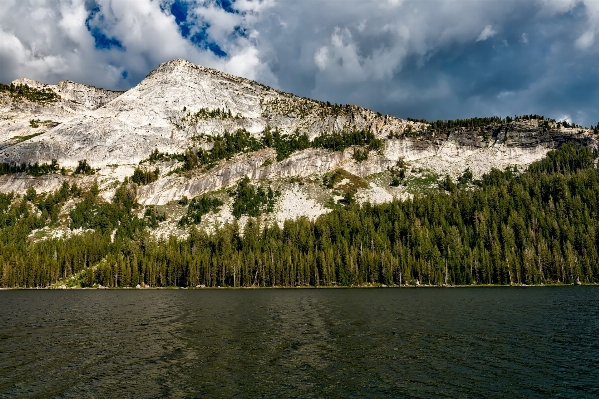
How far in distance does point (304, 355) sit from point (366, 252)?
123 m

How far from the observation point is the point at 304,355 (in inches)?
1441

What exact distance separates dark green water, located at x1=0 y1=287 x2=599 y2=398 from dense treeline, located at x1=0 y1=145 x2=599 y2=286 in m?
88.1

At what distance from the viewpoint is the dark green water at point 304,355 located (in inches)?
1080

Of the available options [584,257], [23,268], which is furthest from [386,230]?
[23,268]

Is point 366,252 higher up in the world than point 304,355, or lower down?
higher up

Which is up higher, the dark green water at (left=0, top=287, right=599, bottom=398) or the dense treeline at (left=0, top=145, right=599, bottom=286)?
the dense treeline at (left=0, top=145, right=599, bottom=286)

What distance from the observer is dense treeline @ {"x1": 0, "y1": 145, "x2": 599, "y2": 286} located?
149000 mm

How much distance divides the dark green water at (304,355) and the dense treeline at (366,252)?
88.1 metres

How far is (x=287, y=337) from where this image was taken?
45000 mm

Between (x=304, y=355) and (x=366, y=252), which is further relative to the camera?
(x=366, y=252)

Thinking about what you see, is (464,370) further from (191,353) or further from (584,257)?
(584,257)

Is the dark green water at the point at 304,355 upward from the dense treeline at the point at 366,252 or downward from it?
downward

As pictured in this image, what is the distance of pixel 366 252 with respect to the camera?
513 ft

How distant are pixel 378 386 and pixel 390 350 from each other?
445 inches
